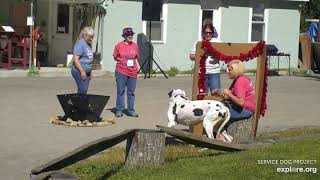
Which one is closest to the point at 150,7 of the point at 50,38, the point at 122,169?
the point at 50,38

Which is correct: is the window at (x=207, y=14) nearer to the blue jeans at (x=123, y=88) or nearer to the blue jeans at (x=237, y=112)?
the blue jeans at (x=123, y=88)

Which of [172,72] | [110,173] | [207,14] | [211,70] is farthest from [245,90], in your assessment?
[207,14]

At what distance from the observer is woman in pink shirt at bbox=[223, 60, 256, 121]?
943 centimetres

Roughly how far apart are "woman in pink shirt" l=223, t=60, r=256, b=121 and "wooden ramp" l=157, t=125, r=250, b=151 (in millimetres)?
794

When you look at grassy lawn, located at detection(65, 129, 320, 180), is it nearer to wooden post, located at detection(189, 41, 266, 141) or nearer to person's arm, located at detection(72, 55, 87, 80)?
wooden post, located at detection(189, 41, 266, 141)

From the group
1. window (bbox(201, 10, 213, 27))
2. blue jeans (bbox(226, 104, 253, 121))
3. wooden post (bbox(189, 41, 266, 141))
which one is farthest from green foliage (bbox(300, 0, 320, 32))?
blue jeans (bbox(226, 104, 253, 121))

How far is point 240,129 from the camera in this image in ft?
31.5

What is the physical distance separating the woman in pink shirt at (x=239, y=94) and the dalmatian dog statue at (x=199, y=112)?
7.1 inches

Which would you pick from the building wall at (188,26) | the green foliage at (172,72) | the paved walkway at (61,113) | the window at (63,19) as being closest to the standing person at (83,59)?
the paved walkway at (61,113)

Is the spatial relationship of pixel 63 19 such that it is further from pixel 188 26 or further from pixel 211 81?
pixel 211 81

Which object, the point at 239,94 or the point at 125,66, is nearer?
the point at 239,94

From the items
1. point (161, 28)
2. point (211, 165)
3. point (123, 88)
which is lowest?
point (211, 165)

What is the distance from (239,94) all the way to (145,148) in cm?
218

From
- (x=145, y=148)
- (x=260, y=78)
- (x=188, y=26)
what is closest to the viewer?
(x=145, y=148)
